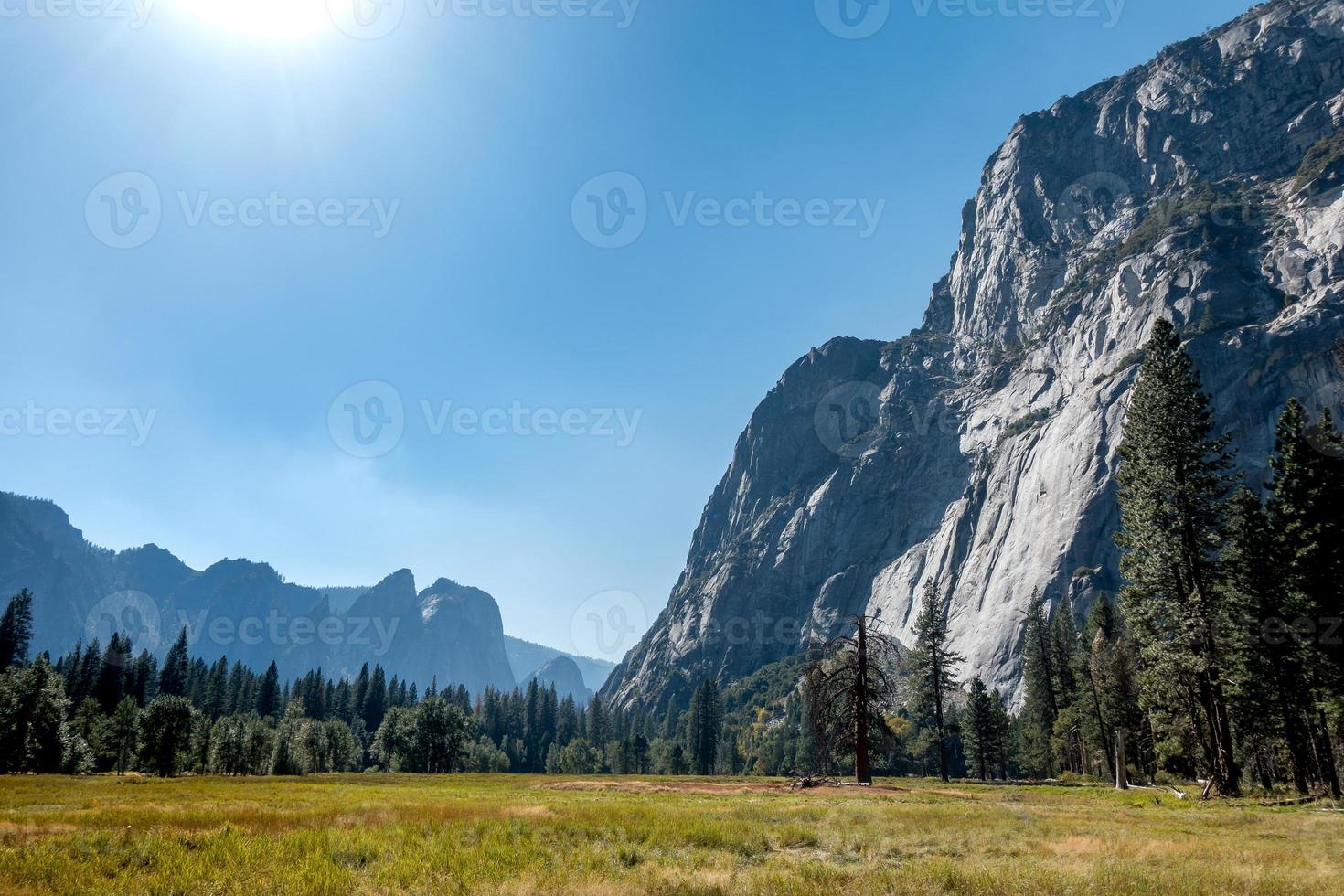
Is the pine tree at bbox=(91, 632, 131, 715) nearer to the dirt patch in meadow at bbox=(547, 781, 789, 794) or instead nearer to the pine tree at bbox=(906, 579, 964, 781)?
the dirt patch in meadow at bbox=(547, 781, 789, 794)

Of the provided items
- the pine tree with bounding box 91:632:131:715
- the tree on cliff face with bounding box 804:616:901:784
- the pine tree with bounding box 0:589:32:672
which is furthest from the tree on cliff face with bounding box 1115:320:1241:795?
the pine tree with bounding box 91:632:131:715

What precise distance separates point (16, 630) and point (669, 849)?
12096 cm

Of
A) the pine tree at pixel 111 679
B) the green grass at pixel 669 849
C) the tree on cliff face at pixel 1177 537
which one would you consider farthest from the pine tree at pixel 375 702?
the tree on cliff face at pixel 1177 537

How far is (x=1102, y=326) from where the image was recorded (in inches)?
7667

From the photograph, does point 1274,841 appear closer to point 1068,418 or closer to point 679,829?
point 679,829

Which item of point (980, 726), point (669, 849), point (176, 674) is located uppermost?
point (669, 849)

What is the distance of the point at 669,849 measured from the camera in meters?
14.9

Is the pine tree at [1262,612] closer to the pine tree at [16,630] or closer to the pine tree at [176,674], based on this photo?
the pine tree at [16,630]

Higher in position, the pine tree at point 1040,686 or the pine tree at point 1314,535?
the pine tree at point 1314,535

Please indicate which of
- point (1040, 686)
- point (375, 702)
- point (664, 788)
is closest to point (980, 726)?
point (1040, 686)

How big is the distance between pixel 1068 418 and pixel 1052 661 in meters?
115

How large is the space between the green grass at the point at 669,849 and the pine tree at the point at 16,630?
336 feet

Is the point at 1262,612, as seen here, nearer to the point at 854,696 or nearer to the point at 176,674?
the point at 854,696

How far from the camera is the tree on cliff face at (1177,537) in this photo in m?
28.5
